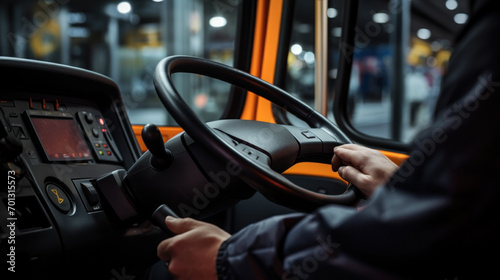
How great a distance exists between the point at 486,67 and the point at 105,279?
877 millimetres

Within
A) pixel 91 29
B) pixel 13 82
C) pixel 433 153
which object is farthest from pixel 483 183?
pixel 91 29

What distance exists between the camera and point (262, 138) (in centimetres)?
92

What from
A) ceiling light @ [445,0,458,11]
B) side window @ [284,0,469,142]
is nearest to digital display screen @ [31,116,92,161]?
side window @ [284,0,469,142]

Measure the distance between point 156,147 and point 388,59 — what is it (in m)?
13.9

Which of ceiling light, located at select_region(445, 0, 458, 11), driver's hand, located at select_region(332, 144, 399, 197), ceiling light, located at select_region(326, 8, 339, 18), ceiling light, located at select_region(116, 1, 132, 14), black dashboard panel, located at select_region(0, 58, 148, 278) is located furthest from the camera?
ceiling light, located at select_region(116, 1, 132, 14)

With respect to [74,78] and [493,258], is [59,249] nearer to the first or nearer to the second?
[74,78]

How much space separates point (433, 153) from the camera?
507 millimetres

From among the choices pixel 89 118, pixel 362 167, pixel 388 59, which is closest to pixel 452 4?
pixel 388 59

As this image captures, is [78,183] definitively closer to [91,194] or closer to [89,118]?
[91,194]

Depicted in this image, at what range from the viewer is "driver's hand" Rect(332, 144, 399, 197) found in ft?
3.12

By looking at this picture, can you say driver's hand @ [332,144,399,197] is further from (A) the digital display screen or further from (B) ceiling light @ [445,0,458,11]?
(B) ceiling light @ [445,0,458,11]

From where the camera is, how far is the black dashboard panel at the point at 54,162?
0.83 metres

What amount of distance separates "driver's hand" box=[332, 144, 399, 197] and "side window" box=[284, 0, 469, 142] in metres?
0.20

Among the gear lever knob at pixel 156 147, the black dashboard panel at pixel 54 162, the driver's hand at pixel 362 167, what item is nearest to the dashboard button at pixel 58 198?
the black dashboard panel at pixel 54 162
